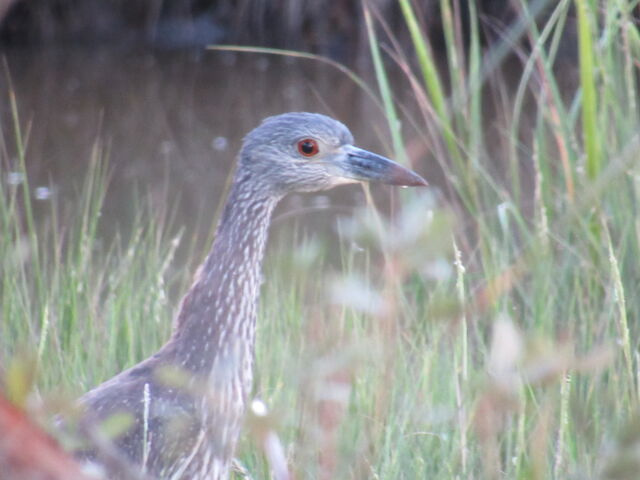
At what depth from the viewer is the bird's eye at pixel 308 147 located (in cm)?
274

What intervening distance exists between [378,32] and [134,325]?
759cm

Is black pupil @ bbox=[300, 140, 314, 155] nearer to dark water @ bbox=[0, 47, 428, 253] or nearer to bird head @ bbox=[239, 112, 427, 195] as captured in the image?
bird head @ bbox=[239, 112, 427, 195]

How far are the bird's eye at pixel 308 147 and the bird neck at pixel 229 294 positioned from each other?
0.41ft

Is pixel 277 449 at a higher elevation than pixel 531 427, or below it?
higher

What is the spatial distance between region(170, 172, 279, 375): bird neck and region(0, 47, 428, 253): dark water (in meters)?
3.70

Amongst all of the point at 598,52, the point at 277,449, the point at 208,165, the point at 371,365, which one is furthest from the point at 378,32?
the point at 277,449

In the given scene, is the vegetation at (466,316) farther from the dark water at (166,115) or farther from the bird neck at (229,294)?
the dark water at (166,115)

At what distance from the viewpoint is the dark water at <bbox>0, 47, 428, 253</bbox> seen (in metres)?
7.36

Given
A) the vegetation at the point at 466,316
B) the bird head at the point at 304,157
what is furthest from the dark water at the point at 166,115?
the bird head at the point at 304,157

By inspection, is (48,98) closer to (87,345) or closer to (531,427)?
(87,345)

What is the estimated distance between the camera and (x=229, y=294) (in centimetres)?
254

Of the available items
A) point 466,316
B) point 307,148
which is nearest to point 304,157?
point 307,148

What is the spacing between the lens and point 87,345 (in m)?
3.34

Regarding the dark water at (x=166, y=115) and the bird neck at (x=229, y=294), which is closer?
the bird neck at (x=229, y=294)
